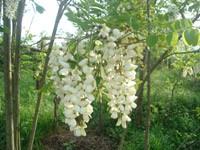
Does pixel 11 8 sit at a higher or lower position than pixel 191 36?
higher

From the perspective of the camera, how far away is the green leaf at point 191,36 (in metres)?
1.44

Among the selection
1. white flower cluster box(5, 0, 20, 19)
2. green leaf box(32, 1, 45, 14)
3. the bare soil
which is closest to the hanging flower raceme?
green leaf box(32, 1, 45, 14)

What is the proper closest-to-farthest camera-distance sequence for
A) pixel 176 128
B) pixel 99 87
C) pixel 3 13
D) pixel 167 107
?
pixel 99 87, pixel 3 13, pixel 176 128, pixel 167 107

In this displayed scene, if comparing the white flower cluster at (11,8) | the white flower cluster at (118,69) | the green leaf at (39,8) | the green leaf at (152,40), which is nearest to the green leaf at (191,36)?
the green leaf at (152,40)

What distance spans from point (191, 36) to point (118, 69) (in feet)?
1.01

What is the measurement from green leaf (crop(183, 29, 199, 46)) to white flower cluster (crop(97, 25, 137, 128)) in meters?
0.23

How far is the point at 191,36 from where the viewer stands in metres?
1.44

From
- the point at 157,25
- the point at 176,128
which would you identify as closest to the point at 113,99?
the point at 157,25

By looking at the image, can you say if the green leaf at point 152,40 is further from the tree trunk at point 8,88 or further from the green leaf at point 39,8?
the tree trunk at point 8,88

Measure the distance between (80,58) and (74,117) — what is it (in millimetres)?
192

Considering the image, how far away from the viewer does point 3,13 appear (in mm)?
2668

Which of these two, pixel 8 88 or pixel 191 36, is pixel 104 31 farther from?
pixel 8 88

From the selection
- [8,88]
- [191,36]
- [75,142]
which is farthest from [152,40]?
[75,142]

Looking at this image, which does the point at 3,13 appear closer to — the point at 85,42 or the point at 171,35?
the point at 85,42
